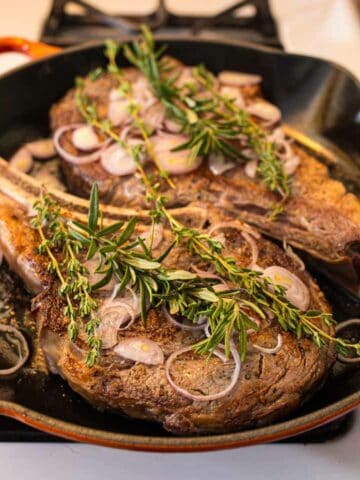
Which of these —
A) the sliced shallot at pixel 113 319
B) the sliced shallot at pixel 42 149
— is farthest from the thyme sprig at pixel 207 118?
the sliced shallot at pixel 113 319

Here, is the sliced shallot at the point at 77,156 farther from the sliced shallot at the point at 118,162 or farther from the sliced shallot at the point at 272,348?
the sliced shallot at the point at 272,348

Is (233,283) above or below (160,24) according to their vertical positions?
below

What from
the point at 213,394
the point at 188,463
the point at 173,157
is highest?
the point at 173,157

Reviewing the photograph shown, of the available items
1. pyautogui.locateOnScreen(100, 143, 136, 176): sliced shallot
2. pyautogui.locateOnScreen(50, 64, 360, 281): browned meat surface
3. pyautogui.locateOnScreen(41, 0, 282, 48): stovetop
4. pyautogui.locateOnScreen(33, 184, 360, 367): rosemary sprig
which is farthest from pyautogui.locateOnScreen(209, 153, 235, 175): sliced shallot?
pyautogui.locateOnScreen(41, 0, 282, 48): stovetop

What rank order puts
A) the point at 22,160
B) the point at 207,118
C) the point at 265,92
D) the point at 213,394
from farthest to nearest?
1. the point at 265,92
2. the point at 22,160
3. the point at 207,118
4. the point at 213,394

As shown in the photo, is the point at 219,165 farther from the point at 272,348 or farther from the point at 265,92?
the point at 272,348

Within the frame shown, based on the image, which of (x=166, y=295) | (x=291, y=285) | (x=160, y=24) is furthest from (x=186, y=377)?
(x=160, y=24)
